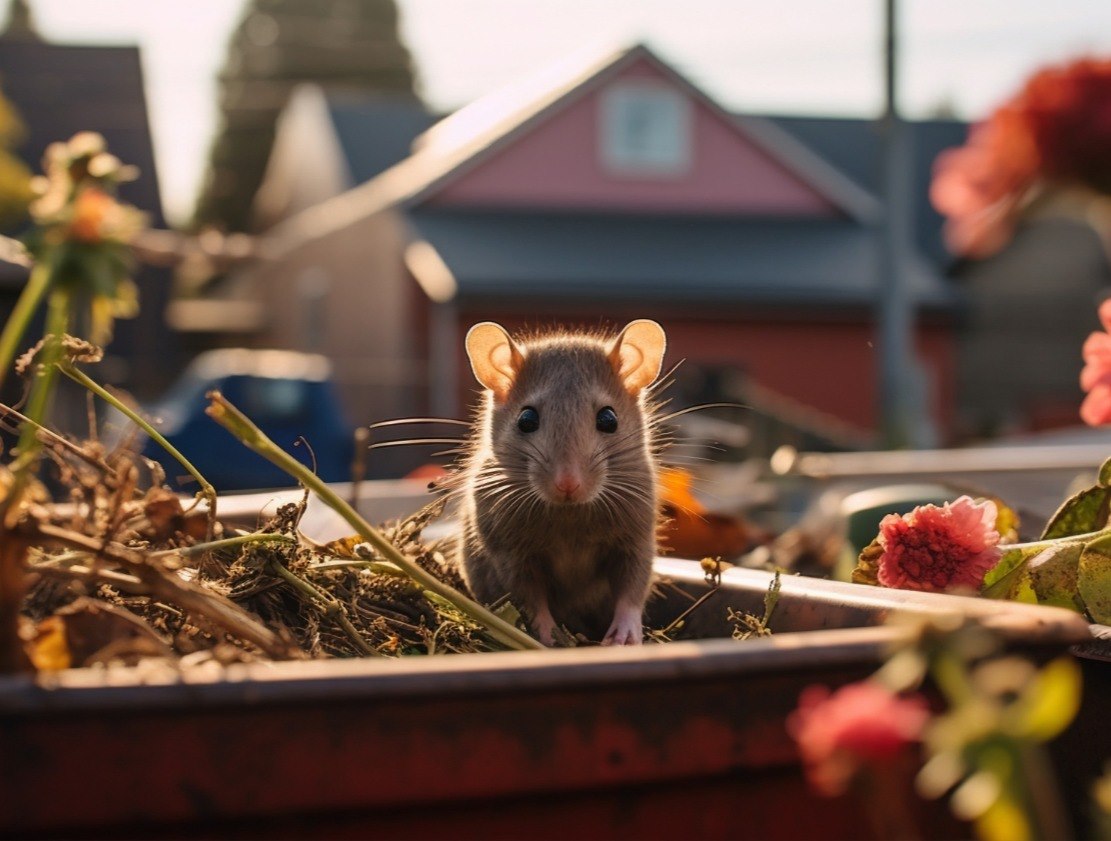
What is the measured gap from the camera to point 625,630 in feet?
10.0

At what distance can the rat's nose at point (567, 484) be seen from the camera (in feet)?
10.4

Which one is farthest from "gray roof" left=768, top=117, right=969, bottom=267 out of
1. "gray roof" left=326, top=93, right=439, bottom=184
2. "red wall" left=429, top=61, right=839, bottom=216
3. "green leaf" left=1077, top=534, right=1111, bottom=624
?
"green leaf" left=1077, top=534, right=1111, bottom=624

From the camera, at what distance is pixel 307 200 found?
39.5 metres

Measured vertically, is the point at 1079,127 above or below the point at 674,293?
below

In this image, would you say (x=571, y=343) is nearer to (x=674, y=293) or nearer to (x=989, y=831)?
(x=989, y=831)

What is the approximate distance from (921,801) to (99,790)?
3.23 feet

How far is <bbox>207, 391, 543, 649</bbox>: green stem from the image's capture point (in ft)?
6.11

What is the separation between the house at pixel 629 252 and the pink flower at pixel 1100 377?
2267 cm

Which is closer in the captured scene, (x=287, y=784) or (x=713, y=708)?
(x=287, y=784)

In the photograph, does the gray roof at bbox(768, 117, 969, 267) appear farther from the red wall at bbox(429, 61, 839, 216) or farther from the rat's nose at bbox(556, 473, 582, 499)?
the rat's nose at bbox(556, 473, 582, 499)

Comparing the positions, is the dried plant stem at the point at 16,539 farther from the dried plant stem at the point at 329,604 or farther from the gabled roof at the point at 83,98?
the gabled roof at the point at 83,98

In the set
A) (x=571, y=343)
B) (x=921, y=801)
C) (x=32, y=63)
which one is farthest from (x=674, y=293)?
(x=921, y=801)

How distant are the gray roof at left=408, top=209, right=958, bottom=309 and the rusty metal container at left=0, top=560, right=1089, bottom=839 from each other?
2401 centimetres

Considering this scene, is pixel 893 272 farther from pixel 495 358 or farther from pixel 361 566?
pixel 361 566
